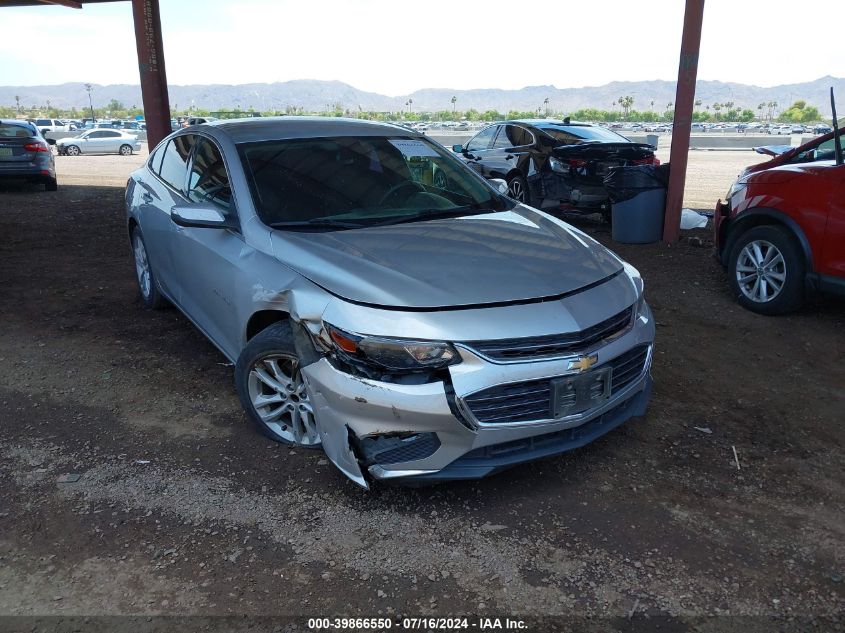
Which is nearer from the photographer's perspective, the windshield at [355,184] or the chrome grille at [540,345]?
the chrome grille at [540,345]

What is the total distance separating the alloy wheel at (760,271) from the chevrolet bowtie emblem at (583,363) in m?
3.42

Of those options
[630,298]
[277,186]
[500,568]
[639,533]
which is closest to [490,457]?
[500,568]

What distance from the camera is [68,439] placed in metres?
3.64

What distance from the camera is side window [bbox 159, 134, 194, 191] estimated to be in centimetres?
463

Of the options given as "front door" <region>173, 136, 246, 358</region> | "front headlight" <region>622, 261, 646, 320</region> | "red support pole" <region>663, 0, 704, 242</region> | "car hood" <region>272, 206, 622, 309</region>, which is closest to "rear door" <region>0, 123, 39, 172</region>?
"front door" <region>173, 136, 246, 358</region>

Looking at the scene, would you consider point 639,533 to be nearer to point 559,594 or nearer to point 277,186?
point 559,594

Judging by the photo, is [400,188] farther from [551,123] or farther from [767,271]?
[551,123]

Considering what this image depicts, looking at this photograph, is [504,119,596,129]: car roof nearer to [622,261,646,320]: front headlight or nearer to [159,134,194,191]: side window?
[159,134,194,191]: side window

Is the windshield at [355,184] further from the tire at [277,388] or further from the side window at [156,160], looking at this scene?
the side window at [156,160]

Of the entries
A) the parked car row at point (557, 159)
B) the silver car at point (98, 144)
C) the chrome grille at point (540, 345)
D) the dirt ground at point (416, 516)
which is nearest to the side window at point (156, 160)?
the dirt ground at point (416, 516)

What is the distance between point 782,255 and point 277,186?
405 cm

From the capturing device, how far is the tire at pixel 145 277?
5.40 meters

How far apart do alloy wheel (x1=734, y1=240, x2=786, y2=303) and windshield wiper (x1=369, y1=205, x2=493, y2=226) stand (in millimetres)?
2880

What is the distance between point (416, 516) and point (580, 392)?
2.91 feet
